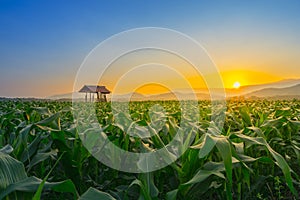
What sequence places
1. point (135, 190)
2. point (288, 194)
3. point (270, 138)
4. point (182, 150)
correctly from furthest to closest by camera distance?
1. point (270, 138)
2. point (288, 194)
3. point (182, 150)
4. point (135, 190)

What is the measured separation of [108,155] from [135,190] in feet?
2.30

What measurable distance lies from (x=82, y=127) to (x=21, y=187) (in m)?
1.68

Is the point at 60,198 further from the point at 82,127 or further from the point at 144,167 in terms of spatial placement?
the point at 144,167

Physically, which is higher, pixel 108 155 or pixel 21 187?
pixel 21 187

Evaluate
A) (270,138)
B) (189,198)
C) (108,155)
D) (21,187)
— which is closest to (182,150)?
(189,198)

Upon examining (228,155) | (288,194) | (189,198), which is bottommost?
(288,194)

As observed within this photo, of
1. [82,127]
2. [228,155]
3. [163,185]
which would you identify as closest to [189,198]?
[228,155]

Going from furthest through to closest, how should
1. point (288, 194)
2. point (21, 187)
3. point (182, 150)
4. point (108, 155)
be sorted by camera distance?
point (288, 194) → point (108, 155) → point (182, 150) → point (21, 187)

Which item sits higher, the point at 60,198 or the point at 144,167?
the point at 144,167

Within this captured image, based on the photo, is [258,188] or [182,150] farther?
[258,188]

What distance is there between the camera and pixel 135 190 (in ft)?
6.24

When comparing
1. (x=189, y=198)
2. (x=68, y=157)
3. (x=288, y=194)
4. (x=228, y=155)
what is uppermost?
(x=228, y=155)

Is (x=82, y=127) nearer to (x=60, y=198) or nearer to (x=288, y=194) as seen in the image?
(x=60, y=198)

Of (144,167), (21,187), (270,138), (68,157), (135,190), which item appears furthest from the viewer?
(270,138)
